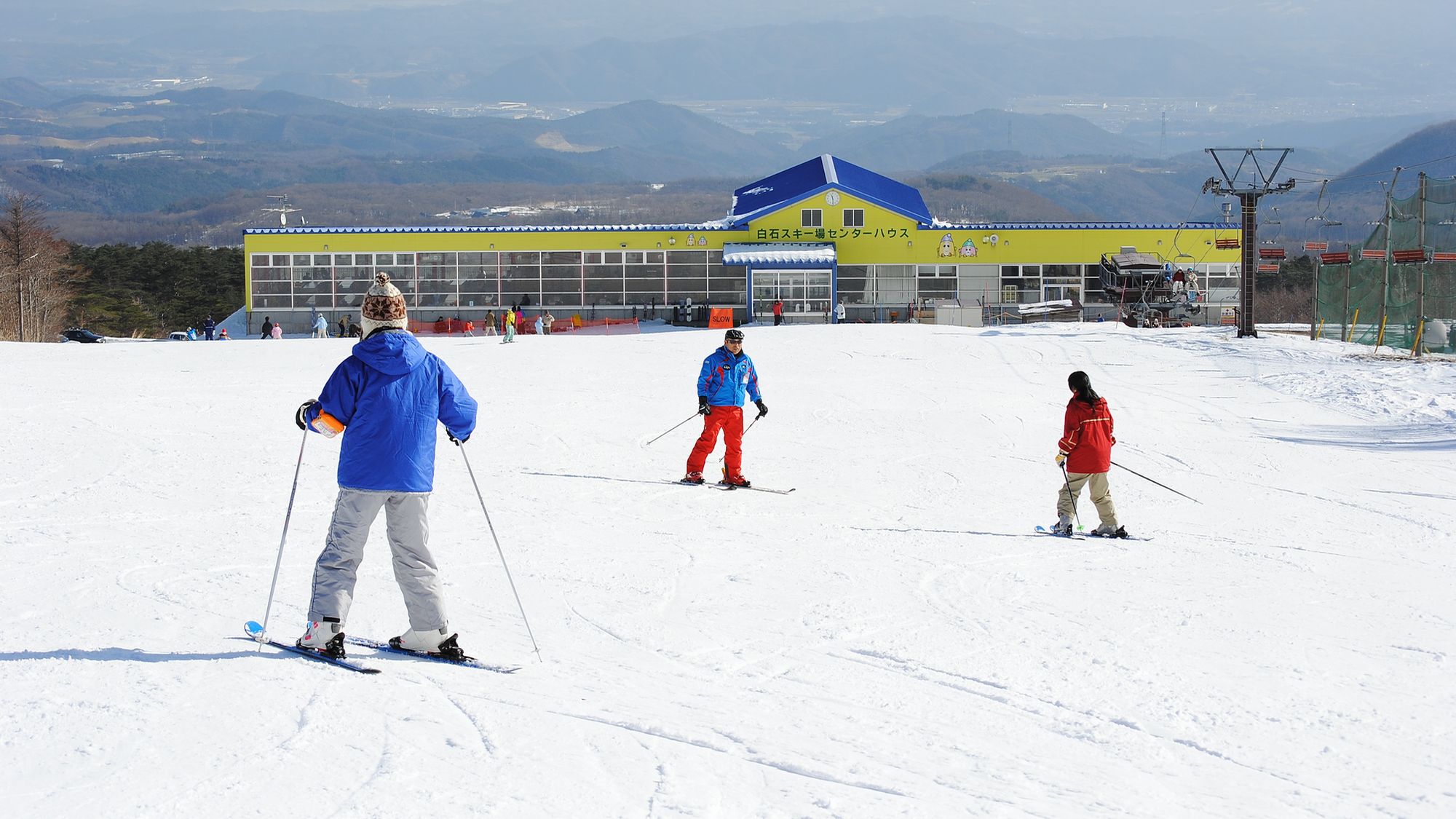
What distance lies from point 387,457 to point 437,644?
79 cm

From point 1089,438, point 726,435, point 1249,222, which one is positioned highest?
point 1249,222

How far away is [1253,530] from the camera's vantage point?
970cm

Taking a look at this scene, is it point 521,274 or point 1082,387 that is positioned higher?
point 521,274

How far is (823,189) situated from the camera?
45344mm

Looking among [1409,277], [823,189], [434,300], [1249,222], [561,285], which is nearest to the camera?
[1409,277]

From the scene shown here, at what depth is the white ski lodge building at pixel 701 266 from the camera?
4434 cm

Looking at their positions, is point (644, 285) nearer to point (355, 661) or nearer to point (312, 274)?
point (312, 274)

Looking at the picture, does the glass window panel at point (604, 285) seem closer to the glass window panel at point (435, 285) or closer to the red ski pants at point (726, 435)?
the glass window panel at point (435, 285)

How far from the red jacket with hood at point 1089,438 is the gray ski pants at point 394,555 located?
17.0ft

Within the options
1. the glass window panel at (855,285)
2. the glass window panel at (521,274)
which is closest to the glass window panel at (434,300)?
the glass window panel at (521,274)

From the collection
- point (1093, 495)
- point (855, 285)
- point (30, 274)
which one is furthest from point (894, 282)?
point (1093, 495)

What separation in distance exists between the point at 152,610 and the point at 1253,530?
7301mm

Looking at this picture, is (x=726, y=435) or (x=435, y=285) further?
(x=435, y=285)

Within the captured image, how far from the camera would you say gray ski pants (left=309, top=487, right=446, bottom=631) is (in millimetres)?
5332
